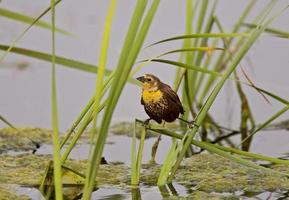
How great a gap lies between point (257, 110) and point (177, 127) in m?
0.47

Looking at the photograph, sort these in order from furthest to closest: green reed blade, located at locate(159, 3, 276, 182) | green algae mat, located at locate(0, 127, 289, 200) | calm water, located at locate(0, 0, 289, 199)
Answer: calm water, located at locate(0, 0, 289, 199)
green algae mat, located at locate(0, 127, 289, 200)
green reed blade, located at locate(159, 3, 276, 182)

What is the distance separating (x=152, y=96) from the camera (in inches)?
92.4

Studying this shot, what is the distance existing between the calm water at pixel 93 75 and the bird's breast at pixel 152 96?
0.70 meters

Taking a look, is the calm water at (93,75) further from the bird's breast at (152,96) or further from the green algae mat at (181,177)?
the bird's breast at (152,96)

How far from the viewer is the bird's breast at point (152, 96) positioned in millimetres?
2336

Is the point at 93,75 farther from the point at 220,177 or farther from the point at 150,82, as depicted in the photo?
the point at 150,82

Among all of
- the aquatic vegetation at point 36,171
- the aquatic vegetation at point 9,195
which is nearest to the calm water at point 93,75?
the aquatic vegetation at point 36,171

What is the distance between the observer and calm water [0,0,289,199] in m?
3.63

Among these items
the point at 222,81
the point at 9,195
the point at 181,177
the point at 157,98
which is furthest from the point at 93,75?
the point at 222,81

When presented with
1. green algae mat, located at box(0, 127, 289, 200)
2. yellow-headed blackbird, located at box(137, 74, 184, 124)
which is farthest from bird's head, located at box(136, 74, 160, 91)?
green algae mat, located at box(0, 127, 289, 200)

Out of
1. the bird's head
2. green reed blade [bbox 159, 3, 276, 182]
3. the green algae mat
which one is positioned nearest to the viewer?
green reed blade [bbox 159, 3, 276, 182]

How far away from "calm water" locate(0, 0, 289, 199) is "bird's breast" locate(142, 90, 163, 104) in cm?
70

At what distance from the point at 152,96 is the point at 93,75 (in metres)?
1.97

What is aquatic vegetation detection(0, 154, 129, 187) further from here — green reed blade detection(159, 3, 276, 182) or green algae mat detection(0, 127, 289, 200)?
green reed blade detection(159, 3, 276, 182)
